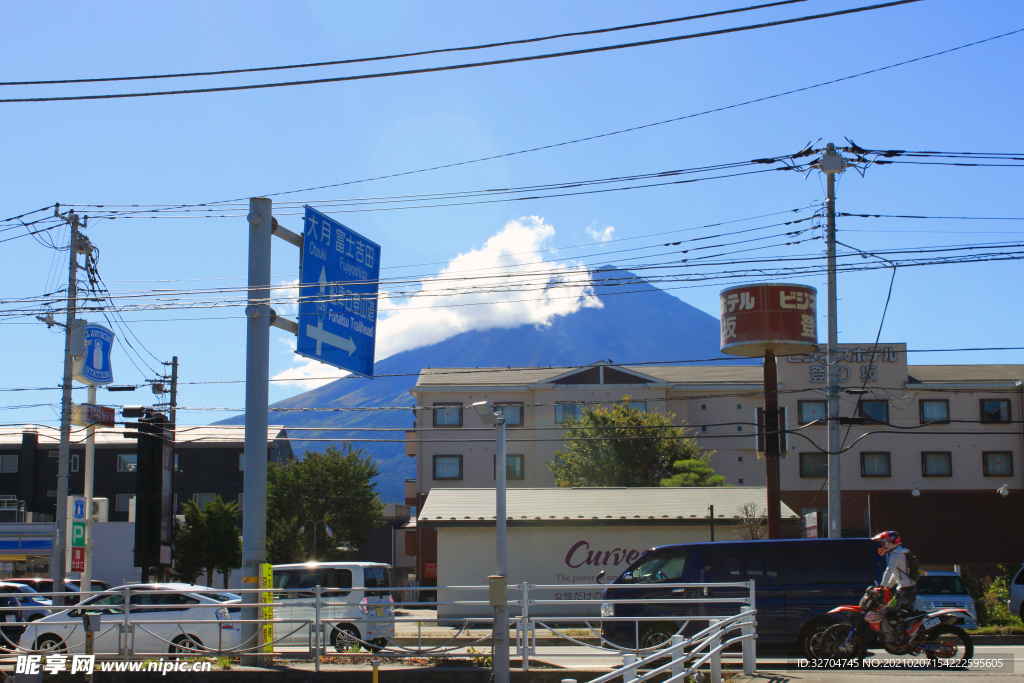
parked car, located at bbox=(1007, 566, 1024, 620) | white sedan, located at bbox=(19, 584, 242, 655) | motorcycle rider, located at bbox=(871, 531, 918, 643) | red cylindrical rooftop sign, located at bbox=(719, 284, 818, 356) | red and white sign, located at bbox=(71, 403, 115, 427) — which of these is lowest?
parked car, located at bbox=(1007, 566, 1024, 620)

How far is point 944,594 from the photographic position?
2097cm

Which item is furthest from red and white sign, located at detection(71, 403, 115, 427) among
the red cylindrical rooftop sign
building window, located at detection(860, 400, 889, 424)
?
building window, located at detection(860, 400, 889, 424)

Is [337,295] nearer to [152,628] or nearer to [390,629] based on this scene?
[152,628]

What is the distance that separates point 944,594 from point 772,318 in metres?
8.17

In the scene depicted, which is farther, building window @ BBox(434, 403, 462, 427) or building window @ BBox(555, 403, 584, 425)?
building window @ BBox(434, 403, 462, 427)

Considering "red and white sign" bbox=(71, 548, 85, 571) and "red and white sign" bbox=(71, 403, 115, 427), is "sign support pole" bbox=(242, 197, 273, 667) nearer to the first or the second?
"red and white sign" bbox=(71, 548, 85, 571)

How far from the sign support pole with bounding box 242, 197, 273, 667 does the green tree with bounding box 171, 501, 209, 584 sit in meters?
33.1

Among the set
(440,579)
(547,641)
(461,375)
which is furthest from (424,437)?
(547,641)

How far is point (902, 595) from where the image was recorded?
11.7 meters

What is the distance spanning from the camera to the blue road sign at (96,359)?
87.3ft

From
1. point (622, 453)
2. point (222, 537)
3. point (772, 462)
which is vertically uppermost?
point (622, 453)

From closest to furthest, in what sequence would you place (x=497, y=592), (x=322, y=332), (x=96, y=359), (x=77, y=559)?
(x=497, y=592) → (x=322, y=332) → (x=77, y=559) → (x=96, y=359)

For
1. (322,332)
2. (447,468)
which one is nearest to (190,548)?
(447,468)

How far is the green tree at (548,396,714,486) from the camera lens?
44469 millimetres
